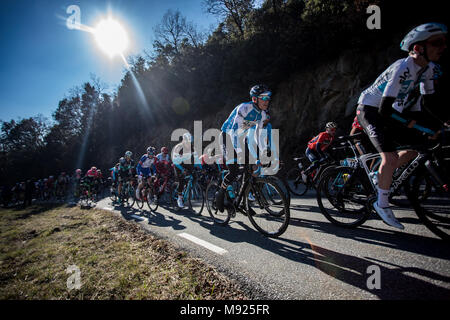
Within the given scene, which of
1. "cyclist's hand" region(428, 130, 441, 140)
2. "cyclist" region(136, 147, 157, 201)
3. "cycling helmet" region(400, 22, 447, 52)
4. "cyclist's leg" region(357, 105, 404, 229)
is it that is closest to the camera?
"cycling helmet" region(400, 22, 447, 52)

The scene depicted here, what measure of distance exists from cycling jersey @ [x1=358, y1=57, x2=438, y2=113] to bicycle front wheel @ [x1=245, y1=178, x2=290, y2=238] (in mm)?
1860

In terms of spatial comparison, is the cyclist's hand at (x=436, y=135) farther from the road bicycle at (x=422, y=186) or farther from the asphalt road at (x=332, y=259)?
the asphalt road at (x=332, y=259)

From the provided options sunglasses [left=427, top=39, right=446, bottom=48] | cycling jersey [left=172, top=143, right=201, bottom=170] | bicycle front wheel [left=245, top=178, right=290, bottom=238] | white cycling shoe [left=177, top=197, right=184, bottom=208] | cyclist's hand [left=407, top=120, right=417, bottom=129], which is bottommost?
white cycling shoe [left=177, top=197, right=184, bottom=208]

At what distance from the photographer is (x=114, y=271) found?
2.61 m

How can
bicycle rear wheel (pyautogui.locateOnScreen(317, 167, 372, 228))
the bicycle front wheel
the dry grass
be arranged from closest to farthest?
the dry grass, bicycle rear wheel (pyautogui.locateOnScreen(317, 167, 372, 228)), the bicycle front wheel

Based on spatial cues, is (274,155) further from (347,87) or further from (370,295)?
(347,87)

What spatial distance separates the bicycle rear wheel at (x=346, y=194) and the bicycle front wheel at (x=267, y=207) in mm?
738

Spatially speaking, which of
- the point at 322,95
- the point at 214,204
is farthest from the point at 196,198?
the point at 322,95

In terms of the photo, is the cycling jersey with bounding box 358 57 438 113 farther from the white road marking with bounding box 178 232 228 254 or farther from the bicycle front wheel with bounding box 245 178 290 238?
the white road marking with bounding box 178 232 228 254

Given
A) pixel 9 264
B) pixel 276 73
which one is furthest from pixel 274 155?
pixel 276 73

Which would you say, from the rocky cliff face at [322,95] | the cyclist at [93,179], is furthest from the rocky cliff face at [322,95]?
the cyclist at [93,179]

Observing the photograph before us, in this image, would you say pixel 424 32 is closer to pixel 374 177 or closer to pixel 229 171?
pixel 374 177

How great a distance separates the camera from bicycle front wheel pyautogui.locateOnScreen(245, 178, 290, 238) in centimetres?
319

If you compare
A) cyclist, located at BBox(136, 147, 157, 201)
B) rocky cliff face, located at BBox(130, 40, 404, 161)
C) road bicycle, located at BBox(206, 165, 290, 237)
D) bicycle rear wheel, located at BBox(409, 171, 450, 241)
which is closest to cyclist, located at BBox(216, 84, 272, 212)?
road bicycle, located at BBox(206, 165, 290, 237)
